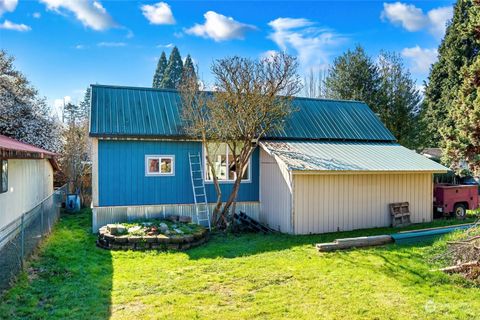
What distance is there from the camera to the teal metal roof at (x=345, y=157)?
37.0 ft

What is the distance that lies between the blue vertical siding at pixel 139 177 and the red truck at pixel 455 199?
888 cm

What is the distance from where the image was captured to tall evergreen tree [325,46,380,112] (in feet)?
75.8

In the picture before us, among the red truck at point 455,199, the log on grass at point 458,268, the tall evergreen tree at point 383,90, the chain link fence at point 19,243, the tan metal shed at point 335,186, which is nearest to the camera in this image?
the chain link fence at point 19,243

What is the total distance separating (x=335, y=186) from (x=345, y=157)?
1536mm

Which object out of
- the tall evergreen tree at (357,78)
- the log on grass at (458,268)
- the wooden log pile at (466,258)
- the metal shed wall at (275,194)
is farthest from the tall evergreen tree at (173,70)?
the log on grass at (458,268)

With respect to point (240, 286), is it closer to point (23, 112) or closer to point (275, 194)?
point (275, 194)

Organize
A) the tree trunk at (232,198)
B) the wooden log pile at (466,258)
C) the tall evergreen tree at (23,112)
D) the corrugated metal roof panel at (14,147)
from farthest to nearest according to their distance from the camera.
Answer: the tall evergreen tree at (23,112)
the tree trunk at (232,198)
the corrugated metal roof panel at (14,147)
the wooden log pile at (466,258)

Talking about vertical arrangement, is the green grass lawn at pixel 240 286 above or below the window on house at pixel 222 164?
below

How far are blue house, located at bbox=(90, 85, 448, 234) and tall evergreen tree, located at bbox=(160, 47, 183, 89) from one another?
31125mm

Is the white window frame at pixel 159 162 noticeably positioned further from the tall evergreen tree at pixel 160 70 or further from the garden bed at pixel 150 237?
the tall evergreen tree at pixel 160 70

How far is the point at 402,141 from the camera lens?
22547 mm

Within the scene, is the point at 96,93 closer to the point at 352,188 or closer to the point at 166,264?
the point at 166,264

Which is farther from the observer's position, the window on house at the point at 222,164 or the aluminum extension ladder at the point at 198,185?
the window on house at the point at 222,164

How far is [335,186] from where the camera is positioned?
1145 centimetres
